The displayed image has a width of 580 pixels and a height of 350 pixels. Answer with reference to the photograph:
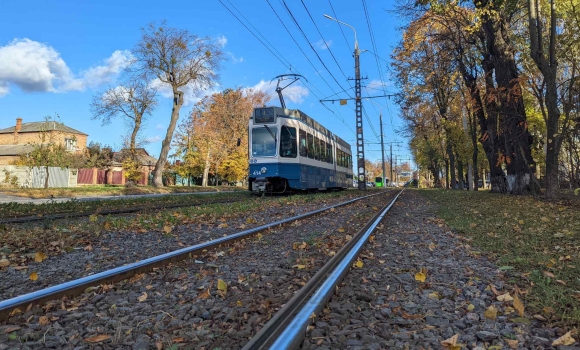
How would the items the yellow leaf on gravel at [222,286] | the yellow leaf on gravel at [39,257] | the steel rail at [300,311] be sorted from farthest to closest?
the yellow leaf on gravel at [39,257]
the yellow leaf on gravel at [222,286]
the steel rail at [300,311]

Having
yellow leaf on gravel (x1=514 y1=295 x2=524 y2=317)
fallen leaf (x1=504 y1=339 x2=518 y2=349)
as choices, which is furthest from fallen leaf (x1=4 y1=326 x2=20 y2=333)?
yellow leaf on gravel (x1=514 y1=295 x2=524 y2=317)

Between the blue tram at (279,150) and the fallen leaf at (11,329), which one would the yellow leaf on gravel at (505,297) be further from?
the blue tram at (279,150)

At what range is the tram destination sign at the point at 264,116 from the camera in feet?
53.6

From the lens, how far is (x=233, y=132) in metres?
45.5

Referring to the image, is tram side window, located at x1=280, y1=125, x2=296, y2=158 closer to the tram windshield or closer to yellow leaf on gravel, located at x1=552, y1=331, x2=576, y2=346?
the tram windshield

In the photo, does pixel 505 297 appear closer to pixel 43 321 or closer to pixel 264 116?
pixel 43 321

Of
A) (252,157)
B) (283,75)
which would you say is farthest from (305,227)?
(283,75)

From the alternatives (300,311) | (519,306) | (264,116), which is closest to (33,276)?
(300,311)

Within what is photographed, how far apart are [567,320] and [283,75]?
19.0 meters

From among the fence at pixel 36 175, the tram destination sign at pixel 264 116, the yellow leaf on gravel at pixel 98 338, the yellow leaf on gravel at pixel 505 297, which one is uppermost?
the tram destination sign at pixel 264 116

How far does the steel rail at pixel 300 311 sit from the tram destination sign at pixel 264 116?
12.4 m

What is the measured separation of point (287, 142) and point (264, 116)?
63.7 inches

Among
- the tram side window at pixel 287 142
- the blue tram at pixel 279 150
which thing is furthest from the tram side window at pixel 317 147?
the tram side window at pixel 287 142

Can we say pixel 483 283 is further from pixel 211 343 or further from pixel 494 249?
pixel 211 343
